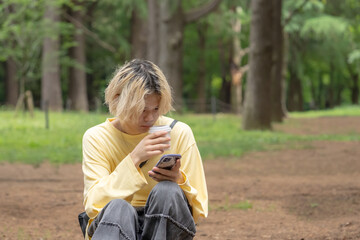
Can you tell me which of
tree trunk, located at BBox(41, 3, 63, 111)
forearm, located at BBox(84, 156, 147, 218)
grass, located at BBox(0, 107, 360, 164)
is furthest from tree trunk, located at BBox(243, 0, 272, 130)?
forearm, located at BBox(84, 156, 147, 218)

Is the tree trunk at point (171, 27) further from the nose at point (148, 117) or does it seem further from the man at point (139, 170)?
the nose at point (148, 117)

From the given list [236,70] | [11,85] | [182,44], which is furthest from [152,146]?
[11,85]

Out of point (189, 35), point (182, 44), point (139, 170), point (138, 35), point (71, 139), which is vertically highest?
point (189, 35)

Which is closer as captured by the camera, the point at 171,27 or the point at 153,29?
the point at 171,27

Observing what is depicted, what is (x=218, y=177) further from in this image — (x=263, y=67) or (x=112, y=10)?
(x=112, y=10)

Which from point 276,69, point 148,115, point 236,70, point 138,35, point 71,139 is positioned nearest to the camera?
point 148,115

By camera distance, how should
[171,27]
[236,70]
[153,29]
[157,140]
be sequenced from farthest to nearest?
[236,70] → [153,29] → [171,27] → [157,140]

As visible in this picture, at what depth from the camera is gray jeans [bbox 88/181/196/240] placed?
3242mm

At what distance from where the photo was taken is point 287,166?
35.4ft

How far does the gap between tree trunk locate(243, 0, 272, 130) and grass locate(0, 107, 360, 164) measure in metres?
0.54

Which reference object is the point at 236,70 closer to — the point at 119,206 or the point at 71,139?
the point at 71,139

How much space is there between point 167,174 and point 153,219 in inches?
9.8

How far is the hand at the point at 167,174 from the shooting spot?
11.0 ft

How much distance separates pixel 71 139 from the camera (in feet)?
49.0
